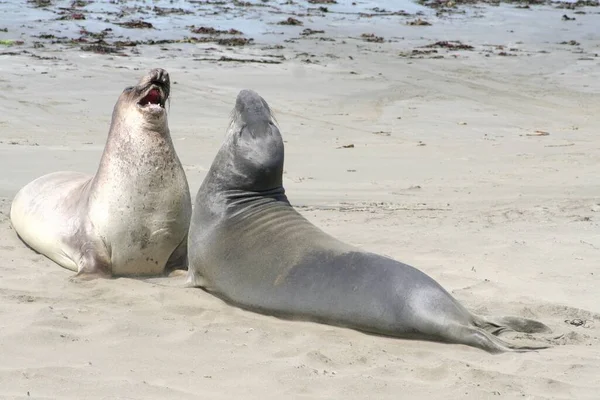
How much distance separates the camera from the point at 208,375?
3697mm

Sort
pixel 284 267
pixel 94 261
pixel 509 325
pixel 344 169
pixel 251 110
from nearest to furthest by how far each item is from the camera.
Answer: pixel 509 325 < pixel 284 267 < pixel 251 110 < pixel 94 261 < pixel 344 169

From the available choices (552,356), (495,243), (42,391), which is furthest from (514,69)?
(42,391)

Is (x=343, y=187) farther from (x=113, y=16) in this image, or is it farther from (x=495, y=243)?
(x=113, y=16)

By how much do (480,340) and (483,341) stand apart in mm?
14

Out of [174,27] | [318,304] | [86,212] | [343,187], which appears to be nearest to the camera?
[318,304]

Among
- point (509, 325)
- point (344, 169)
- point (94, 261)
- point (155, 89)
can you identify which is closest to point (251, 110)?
point (155, 89)

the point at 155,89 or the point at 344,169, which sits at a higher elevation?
the point at 155,89

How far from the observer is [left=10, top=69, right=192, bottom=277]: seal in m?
5.62

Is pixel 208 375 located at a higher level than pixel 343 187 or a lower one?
higher

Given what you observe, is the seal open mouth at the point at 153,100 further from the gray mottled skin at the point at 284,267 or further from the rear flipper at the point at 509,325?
the rear flipper at the point at 509,325

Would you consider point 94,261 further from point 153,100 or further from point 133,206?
point 153,100

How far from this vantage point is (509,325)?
4.50m

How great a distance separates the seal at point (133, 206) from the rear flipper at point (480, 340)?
205 centimetres

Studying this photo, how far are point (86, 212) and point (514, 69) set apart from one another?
11041 mm
